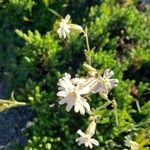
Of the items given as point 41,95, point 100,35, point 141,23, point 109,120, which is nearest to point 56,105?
point 41,95

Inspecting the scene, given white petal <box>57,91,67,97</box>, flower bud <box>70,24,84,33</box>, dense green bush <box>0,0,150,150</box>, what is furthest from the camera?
dense green bush <box>0,0,150,150</box>

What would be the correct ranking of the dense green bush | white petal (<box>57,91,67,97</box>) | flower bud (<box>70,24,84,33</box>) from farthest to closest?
1. the dense green bush
2. flower bud (<box>70,24,84,33</box>)
3. white petal (<box>57,91,67,97</box>)

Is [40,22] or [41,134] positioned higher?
[40,22]

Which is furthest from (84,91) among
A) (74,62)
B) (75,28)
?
(74,62)

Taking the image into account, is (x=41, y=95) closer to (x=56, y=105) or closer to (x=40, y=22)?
(x=56, y=105)

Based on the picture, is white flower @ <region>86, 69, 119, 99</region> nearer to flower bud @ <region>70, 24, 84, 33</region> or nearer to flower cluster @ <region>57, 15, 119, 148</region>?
flower cluster @ <region>57, 15, 119, 148</region>

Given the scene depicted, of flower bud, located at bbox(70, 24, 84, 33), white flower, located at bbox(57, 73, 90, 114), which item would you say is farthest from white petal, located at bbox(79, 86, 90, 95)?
flower bud, located at bbox(70, 24, 84, 33)

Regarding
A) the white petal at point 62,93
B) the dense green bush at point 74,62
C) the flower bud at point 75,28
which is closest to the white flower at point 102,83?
the white petal at point 62,93

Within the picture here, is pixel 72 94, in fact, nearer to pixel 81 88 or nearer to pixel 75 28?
pixel 81 88
